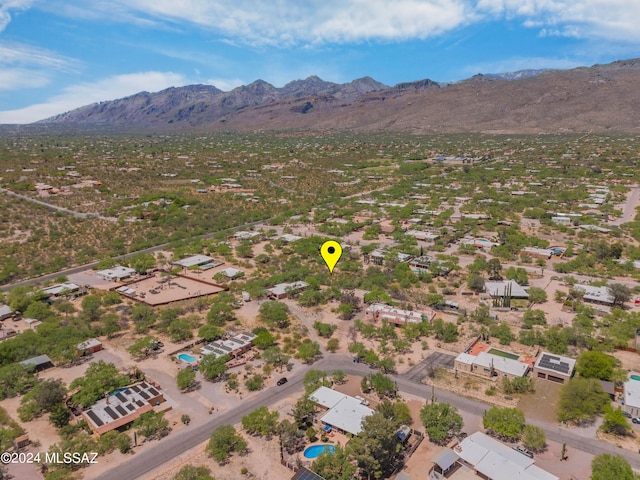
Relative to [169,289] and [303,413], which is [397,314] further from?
[169,289]

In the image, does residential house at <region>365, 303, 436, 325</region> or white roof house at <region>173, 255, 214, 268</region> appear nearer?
residential house at <region>365, 303, 436, 325</region>

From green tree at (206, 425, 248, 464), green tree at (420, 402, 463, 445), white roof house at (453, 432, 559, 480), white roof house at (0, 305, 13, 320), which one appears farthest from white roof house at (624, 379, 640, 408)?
white roof house at (0, 305, 13, 320)

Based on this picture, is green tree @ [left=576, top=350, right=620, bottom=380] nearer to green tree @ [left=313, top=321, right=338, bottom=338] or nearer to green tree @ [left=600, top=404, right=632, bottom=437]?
green tree @ [left=600, top=404, right=632, bottom=437]

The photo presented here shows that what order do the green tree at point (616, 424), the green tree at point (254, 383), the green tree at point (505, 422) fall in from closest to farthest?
1. the green tree at point (505, 422)
2. the green tree at point (616, 424)
3. the green tree at point (254, 383)

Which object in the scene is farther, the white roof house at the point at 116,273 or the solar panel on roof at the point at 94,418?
the white roof house at the point at 116,273

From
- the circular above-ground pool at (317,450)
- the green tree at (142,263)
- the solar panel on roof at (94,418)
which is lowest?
the circular above-ground pool at (317,450)

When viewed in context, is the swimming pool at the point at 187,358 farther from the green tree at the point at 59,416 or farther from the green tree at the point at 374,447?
the green tree at the point at 374,447

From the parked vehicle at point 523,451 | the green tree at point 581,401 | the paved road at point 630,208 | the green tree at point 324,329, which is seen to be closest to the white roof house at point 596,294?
the green tree at point 581,401

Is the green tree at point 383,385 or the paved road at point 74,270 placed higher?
the paved road at point 74,270
